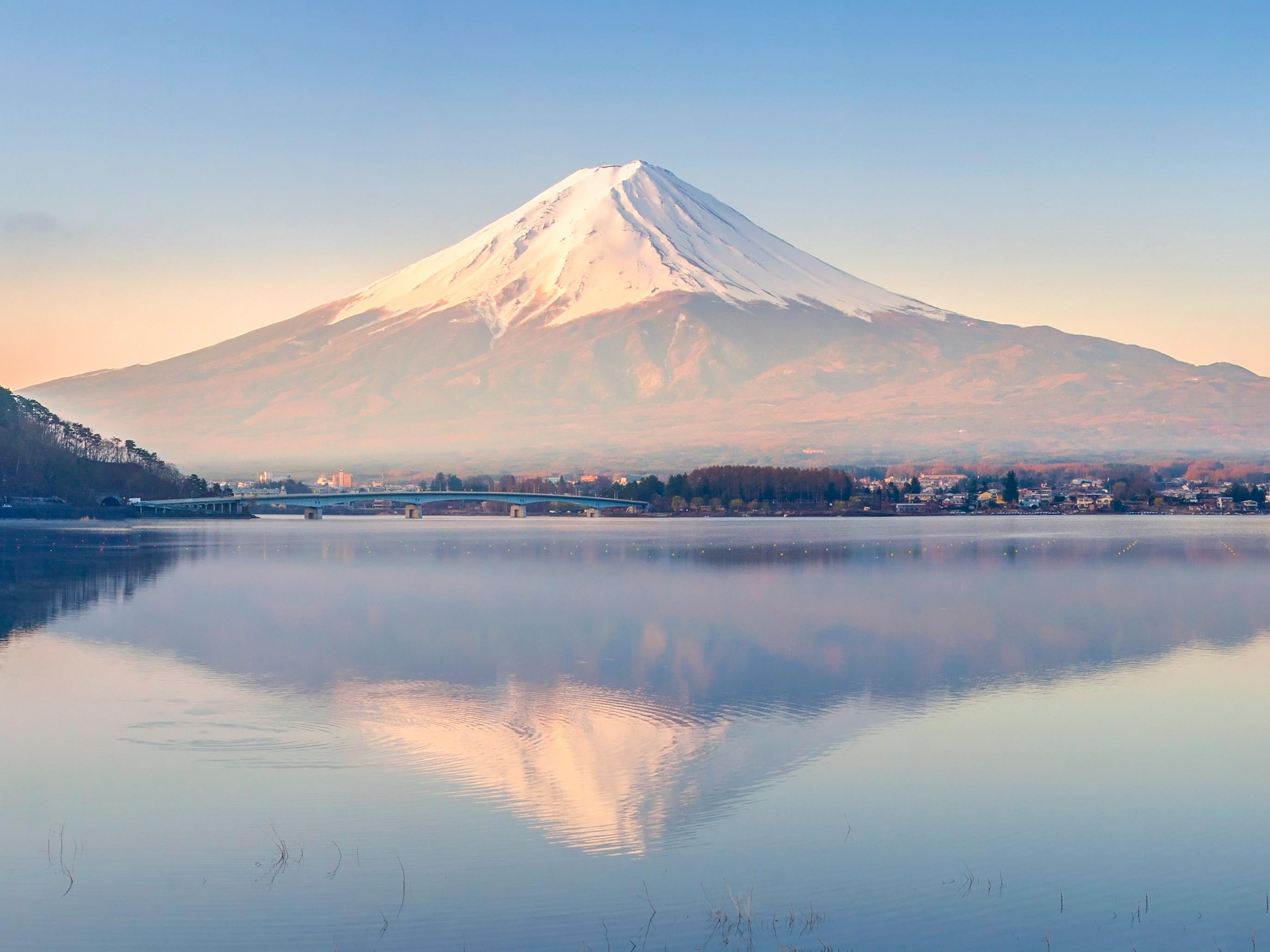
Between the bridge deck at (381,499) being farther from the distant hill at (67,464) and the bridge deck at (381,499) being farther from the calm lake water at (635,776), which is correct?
the calm lake water at (635,776)

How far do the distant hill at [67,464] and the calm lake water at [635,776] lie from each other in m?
74.5

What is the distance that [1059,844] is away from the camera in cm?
1101

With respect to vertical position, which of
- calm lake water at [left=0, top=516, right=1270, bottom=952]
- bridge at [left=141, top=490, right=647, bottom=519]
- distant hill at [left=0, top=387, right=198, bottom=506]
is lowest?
calm lake water at [left=0, top=516, right=1270, bottom=952]

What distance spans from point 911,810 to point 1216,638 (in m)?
15.4

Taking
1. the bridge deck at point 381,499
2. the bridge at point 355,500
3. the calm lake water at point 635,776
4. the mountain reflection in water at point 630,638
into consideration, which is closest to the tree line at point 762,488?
the bridge at point 355,500

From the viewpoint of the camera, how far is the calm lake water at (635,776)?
30.7 feet

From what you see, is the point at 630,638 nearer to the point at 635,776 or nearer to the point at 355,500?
the point at 635,776

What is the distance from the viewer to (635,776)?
13.4m

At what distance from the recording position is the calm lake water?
9.35 m

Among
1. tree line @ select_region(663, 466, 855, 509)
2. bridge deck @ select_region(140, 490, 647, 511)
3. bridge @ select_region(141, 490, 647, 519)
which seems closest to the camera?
bridge @ select_region(141, 490, 647, 519)

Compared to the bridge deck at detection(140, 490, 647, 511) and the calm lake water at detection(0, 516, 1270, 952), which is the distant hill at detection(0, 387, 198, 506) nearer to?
the bridge deck at detection(140, 490, 647, 511)

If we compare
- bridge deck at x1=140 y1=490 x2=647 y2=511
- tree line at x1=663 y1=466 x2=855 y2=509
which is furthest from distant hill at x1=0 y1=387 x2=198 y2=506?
tree line at x1=663 y1=466 x2=855 y2=509

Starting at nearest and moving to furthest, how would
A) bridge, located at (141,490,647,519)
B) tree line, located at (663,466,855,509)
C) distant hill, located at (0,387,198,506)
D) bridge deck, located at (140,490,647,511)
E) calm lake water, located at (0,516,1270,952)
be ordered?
1. calm lake water, located at (0,516,1270,952)
2. distant hill, located at (0,387,198,506)
3. bridge, located at (141,490,647,519)
4. bridge deck, located at (140,490,647,511)
5. tree line, located at (663,466,855,509)

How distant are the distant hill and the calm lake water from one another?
74528 millimetres
